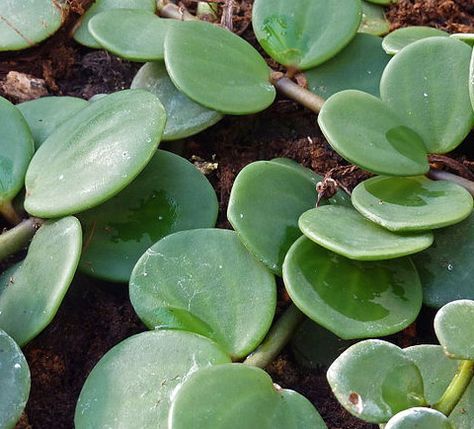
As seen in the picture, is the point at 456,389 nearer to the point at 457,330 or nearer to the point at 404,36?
the point at 457,330

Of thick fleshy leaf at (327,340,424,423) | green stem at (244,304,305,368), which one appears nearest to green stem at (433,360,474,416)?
thick fleshy leaf at (327,340,424,423)

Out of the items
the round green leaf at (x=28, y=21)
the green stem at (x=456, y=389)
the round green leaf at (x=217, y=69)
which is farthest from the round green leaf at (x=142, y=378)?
the round green leaf at (x=28, y=21)

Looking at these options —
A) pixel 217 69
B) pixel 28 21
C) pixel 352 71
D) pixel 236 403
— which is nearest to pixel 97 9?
pixel 28 21

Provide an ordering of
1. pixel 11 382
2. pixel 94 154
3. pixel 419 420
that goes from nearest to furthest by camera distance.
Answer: pixel 419 420, pixel 11 382, pixel 94 154

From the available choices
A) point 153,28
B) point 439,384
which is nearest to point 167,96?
point 153,28

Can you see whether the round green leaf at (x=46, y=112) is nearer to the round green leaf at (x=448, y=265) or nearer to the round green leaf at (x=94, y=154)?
the round green leaf at (x=94, y=154)

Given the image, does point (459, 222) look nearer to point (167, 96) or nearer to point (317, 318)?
point (317, 318)
